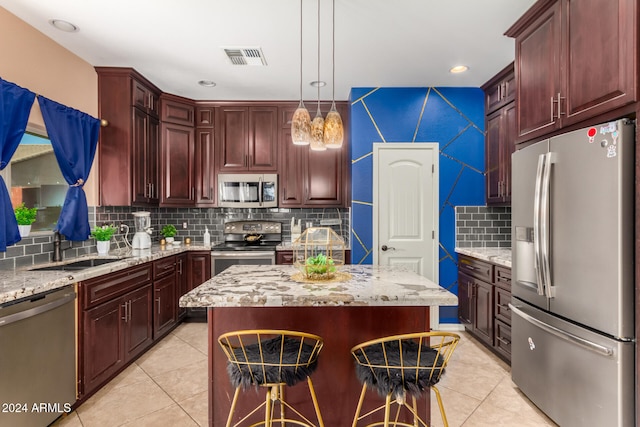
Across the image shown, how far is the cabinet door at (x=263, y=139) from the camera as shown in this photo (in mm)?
4324

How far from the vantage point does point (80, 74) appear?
3141mm

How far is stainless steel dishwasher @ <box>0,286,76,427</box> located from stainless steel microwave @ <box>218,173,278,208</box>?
7.29ft

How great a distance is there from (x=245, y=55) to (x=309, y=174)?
5.32ft

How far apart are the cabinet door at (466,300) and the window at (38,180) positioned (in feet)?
13.1

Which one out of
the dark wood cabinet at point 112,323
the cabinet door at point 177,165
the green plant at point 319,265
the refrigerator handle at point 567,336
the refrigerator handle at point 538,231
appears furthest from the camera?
the cabinet door at point 177,165

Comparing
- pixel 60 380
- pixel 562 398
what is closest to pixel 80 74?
pixel 60 380

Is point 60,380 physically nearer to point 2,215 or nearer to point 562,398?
point 2,215

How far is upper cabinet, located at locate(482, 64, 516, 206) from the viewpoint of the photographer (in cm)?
336

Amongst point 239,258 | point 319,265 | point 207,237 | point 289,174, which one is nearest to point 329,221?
point 289,174

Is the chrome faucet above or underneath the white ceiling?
underneath

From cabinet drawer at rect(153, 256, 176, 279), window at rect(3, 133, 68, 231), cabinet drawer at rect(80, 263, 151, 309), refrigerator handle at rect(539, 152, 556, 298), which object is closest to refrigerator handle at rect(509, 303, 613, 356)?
refrigerator handle at rect(539, 152, 556, 298)

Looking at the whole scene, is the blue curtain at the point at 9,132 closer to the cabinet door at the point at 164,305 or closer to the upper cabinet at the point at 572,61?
the cabinet door at the point at 164,305

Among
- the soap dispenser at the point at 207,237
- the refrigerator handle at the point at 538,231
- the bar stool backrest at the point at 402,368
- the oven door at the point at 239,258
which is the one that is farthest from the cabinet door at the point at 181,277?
the refrigerator handle at the point at 538,231

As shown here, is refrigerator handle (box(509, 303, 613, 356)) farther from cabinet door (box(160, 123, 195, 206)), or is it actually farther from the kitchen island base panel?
cabinet door (box(160, 123, 195, 206))
